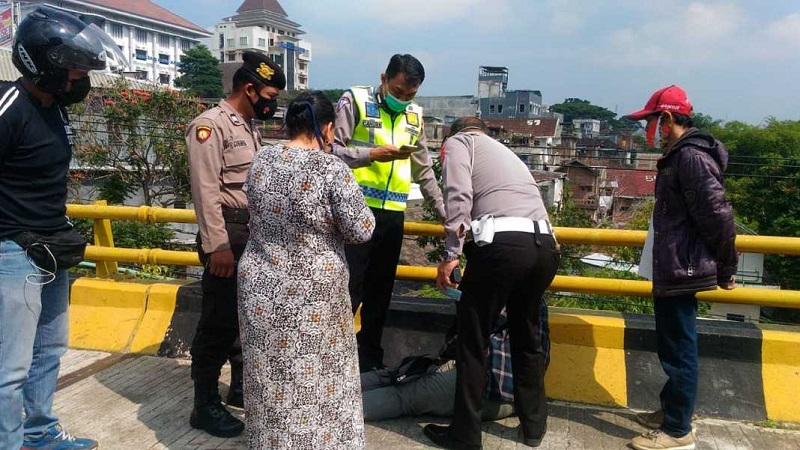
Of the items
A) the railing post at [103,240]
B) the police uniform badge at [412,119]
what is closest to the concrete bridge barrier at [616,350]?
the railing post at [103,240]

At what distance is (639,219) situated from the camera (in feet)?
88.1

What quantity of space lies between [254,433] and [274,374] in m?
0.29

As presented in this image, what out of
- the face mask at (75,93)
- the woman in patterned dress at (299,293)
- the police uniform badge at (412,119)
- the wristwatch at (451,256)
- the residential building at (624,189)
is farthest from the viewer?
the residential building at (624,189)

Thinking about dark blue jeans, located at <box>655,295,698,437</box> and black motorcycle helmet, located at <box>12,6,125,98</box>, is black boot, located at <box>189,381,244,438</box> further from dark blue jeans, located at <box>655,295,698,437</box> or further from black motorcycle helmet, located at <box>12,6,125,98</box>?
dark blue jeans, located at <box>655,295,698,437</box>

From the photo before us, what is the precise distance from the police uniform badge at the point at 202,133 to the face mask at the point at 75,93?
51cm

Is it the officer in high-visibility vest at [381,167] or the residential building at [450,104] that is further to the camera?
the residential building at [450,104]

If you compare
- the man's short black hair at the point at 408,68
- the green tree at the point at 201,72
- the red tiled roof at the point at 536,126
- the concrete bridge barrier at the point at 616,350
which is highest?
the green tree at the point at 201,72

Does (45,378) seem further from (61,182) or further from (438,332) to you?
(438,332)

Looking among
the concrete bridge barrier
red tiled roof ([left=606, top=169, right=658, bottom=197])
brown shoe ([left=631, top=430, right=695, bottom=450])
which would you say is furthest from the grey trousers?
red tiled roof ([left=606, top=169, right=658, bottom=197])

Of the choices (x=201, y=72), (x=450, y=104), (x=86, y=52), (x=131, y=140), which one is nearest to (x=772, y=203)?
(x=131, y=140)

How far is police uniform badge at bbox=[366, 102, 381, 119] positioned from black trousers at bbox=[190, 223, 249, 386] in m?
0.99

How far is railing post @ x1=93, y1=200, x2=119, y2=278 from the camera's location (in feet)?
15.2

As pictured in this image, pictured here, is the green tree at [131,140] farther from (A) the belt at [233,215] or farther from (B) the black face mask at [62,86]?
(B) the black face mask at [62,86]

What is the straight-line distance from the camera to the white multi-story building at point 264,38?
4587 inches
